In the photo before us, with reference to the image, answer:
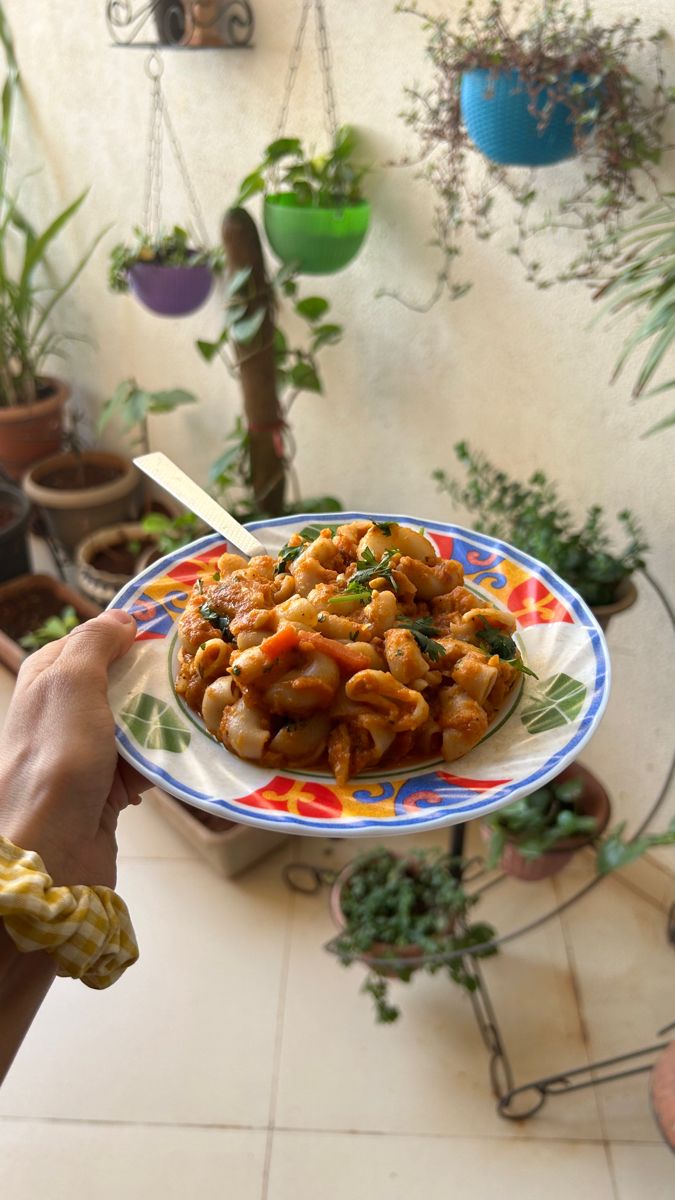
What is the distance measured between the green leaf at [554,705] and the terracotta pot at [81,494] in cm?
215

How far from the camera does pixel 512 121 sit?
1.37m

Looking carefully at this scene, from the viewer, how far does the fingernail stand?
3.34 feet

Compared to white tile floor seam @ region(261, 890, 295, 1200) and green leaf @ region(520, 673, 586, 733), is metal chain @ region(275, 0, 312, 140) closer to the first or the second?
green leaf @ region(520, 673, 586, 733)

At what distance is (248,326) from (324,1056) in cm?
150

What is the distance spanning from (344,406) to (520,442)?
0.57m

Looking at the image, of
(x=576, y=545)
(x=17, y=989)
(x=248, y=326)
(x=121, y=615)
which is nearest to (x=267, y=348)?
(x=248, y=326)

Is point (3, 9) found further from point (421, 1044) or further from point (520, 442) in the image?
point (421, 1044)

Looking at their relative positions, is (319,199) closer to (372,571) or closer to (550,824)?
(372,571)

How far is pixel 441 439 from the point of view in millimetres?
2016

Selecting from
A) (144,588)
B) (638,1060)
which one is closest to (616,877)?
(638,1060)

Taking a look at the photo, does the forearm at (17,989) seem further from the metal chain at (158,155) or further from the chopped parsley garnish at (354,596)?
the metal chain at (158,155)

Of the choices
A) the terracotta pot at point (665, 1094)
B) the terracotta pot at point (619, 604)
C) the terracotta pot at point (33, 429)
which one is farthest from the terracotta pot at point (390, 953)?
the terracotta pot at point (33, 429)

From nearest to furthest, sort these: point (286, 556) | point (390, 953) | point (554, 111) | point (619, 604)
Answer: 1. point (286, 556)
2. point (554, 111)
3. point (619, 604)
4. point (390, 953)

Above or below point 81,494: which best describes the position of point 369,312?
above
